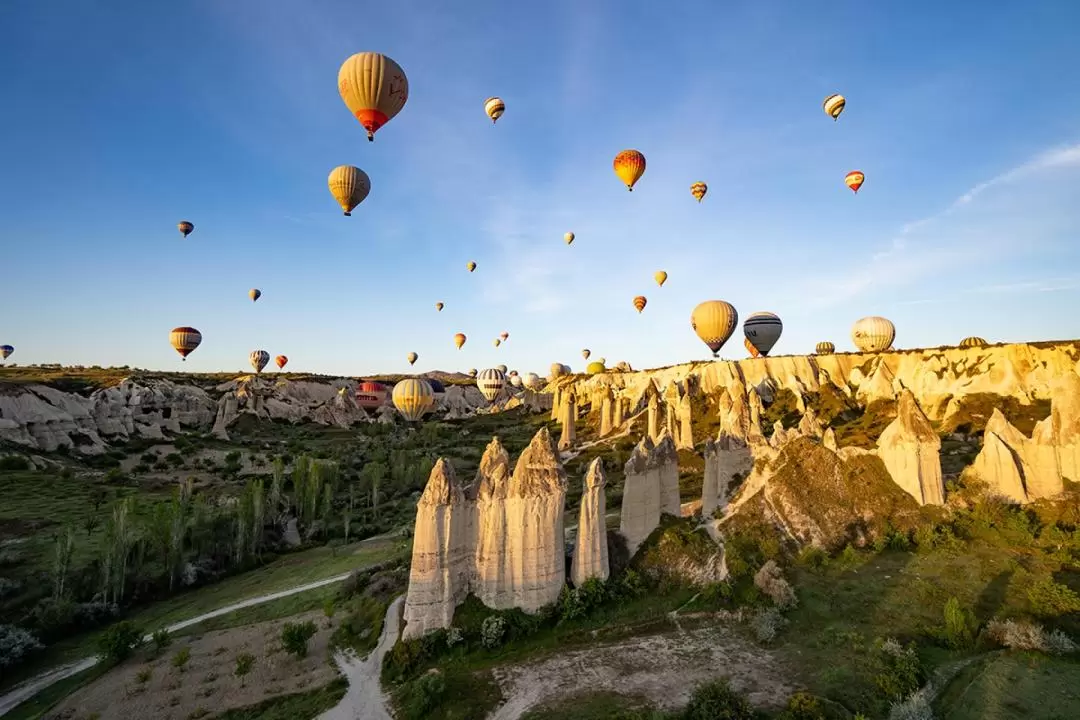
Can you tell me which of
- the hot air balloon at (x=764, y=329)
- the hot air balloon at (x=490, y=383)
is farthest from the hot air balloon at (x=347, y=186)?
Result: the hot air balloon at (x=490, y=383)

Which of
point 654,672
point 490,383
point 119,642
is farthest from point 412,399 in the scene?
point 654,672

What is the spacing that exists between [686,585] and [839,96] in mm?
60084

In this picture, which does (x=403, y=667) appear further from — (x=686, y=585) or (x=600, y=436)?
(x=600, y=436)

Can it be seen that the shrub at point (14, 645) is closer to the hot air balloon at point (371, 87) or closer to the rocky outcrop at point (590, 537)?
the rocky outcrop at point (590, 537)

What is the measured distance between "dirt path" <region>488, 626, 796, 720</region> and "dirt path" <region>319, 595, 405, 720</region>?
5.51 metres

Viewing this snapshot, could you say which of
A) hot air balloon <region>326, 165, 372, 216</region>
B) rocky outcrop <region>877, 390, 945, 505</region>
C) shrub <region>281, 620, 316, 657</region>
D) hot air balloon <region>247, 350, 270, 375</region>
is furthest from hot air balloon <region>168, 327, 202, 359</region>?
rocky outcrop <region>877, 390, 945, 505</region>

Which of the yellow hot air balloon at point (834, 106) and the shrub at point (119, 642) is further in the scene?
the yellow hot air balloon at point (834, 106)

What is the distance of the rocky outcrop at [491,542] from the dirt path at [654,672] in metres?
3.87

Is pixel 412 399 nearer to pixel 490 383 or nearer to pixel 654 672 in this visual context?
pixel 490 383

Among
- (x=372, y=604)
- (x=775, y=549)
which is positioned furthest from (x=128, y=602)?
(x=775, y=549)

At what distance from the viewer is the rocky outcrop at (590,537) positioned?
1142 inches

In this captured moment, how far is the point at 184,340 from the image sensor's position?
10319 cm

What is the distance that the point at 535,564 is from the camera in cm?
2777

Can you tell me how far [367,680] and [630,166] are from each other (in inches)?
2207
